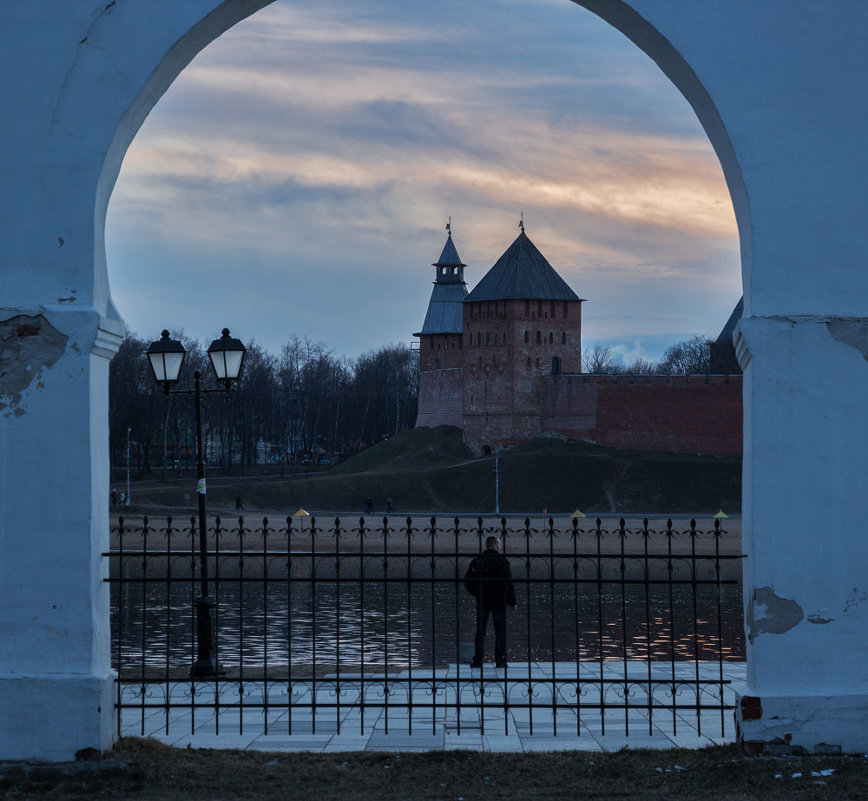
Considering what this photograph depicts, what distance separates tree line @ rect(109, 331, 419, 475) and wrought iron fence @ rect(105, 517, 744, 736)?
37983 millimetres

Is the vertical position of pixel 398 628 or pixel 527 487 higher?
pixel 398 628

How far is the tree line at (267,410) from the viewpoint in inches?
2462

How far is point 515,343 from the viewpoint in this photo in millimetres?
62781

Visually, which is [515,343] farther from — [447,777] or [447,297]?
[447,777]

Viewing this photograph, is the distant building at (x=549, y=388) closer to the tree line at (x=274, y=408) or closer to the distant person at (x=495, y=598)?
the tree line at (x=274, y=408)

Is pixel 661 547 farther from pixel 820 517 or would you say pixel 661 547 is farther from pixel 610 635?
pixel 820 517

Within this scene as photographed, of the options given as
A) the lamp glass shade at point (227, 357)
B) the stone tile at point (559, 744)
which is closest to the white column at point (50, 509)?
the stone tile at point (559, 744)

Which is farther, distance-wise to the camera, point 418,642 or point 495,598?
point 418,642

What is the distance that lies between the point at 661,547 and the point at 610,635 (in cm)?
2240

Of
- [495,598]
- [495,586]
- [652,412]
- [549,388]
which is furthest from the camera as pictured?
[549,388]

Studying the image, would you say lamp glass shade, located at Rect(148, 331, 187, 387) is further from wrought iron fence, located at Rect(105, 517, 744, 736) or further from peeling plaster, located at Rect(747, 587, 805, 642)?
peeling plaster, located at Rect(747, 587, 805, 642)

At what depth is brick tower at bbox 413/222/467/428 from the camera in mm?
68688

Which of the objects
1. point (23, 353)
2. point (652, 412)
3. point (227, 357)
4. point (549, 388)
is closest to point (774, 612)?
point (23, 353)

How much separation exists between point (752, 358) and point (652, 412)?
5427cm
